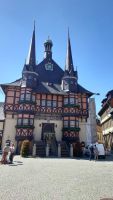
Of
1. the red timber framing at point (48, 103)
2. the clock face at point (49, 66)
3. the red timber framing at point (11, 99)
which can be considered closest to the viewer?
the red timber framing at point (11, 99)

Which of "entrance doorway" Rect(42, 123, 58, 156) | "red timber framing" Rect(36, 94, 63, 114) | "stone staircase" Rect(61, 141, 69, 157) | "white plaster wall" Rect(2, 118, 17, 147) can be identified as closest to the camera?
"stone staircase" Rect(61, 141, 69, 157)

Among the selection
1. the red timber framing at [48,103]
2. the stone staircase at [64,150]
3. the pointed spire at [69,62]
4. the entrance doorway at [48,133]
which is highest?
the pointed spire at [69,62]

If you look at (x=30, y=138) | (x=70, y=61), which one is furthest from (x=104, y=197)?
(x=70, y=61)

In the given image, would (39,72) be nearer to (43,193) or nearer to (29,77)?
(29,77)

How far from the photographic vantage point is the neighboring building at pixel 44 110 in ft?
104

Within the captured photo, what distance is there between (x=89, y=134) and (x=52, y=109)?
10325 millimetres

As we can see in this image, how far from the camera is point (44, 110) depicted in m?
33.2

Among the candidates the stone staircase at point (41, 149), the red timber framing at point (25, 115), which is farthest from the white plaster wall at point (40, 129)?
the stone staircase at point (41, 149)

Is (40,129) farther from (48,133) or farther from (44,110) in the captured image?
(44,110)

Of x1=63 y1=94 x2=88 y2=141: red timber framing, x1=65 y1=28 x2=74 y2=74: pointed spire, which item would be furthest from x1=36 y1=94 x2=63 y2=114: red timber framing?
x1=65 y1=28 x2=74 y2=74: pointed spire

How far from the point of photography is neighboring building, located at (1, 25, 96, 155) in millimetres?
31625

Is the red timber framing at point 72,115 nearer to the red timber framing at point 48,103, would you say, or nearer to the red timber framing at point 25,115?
the red timber framing at point 48,103

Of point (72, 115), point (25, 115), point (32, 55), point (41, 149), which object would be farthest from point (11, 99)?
point (72, 115)

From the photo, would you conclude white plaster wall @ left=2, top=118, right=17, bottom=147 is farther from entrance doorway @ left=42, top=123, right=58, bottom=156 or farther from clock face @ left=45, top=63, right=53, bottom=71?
clock face @ left=45, top=63, right=53, bottom=71
